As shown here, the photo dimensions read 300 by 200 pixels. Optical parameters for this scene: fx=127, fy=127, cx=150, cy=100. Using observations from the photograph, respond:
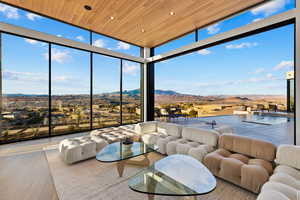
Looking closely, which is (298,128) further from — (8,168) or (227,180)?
(8,168)

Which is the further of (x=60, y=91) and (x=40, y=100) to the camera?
(x=60, y=91)

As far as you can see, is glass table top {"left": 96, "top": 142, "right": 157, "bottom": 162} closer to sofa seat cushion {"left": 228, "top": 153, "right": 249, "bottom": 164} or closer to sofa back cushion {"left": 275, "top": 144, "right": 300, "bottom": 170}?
sofa seat cushion {"left": 228, "top": 153, "right": 249, "bottom": 164}

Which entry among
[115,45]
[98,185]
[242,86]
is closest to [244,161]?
[242,86]

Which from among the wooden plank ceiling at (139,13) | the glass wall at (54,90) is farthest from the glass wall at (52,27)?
the glass wall at (54,90)

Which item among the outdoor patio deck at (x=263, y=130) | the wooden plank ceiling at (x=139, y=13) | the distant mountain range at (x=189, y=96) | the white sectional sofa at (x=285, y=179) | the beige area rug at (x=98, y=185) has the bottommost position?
the beige area rug at (x=98, y=185)

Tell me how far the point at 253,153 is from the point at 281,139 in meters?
1.23

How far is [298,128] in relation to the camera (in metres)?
2.41

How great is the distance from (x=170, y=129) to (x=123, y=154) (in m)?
1.58

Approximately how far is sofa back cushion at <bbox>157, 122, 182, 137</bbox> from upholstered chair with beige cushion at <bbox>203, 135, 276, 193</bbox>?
1.06 m

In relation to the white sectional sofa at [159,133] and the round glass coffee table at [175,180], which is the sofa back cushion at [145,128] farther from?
the round glass coffee table at [175,180]

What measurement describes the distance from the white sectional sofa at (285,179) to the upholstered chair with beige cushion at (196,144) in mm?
945

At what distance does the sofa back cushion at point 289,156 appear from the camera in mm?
1724

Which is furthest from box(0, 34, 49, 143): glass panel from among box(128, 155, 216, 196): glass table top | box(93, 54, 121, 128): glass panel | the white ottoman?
box(128, 155, 216, 196): glass table top

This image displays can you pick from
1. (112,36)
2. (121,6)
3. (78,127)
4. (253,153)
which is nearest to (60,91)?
(78,127)
